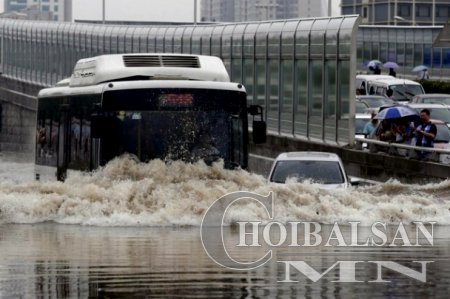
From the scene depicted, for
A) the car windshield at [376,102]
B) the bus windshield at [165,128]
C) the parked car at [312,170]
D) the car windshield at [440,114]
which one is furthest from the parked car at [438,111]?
the bus windshield at [165,128]

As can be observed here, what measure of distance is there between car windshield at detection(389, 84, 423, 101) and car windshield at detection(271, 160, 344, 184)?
37860mm

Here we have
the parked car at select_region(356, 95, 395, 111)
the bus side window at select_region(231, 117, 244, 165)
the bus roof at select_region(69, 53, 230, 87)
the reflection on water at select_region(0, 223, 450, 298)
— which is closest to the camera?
the reflection on water at select_region(0, 223, 450, 298)

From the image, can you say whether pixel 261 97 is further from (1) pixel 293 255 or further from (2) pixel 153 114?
(1) pixel 293 255

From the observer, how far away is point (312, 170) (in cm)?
2880

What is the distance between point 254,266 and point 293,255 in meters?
1.55

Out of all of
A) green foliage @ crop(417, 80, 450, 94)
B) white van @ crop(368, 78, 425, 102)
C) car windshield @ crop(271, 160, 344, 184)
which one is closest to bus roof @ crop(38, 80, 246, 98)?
car windshield @ crop(271, 160, 344, 184)

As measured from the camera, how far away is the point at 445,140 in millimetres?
38000

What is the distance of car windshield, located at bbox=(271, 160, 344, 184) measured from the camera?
28.4 metres

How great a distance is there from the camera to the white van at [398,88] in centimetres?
6688

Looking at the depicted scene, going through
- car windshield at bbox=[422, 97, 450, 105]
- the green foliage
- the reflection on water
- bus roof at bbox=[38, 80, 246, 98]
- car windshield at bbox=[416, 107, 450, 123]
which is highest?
bus roof at bbox=[38, 80, 246, 98]

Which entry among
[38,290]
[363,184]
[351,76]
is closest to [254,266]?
[38,290]

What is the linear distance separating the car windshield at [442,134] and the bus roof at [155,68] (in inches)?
454

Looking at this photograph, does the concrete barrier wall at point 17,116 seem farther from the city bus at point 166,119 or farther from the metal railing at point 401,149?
the city bus at point 166,119

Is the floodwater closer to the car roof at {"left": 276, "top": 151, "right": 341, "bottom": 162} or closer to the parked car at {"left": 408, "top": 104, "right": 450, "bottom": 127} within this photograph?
the car roof at {"left": 276, "top": 151, "right": 341, "bottom": 162}
